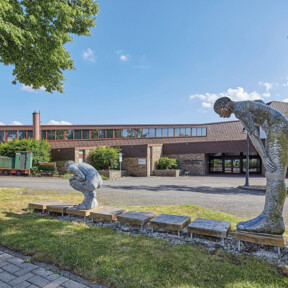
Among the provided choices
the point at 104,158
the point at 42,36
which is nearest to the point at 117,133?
the point at 104,158

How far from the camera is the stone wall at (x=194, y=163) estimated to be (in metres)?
23.5

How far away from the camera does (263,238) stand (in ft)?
10.5

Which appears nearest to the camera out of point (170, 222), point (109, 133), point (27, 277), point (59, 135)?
point (27, 277)

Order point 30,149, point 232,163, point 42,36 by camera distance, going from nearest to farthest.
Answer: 1. point 42,36
2. point 30,149
3. point 232,163

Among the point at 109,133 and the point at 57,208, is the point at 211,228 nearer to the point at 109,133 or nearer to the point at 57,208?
the point at 57,208

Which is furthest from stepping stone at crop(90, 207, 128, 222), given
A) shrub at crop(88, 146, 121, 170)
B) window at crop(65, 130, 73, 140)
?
window at crop(65, 130, 73, 140)

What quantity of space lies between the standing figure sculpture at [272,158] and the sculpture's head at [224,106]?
233mm

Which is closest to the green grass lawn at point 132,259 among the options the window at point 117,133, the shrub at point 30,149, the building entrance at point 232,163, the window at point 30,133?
the shrub at point 30,149

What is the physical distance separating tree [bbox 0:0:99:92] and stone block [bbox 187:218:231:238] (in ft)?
18.8

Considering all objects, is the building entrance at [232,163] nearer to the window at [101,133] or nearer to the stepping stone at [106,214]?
the window at [101,133]

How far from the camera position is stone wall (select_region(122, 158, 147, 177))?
21250 mm

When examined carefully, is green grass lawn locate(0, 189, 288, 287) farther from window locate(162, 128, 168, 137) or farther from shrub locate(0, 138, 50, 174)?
window locate(162, 128, 168, 137)

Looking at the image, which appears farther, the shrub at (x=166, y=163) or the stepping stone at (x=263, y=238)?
the shrub at (x=166, y=163)

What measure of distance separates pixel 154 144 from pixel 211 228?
19.3 m
